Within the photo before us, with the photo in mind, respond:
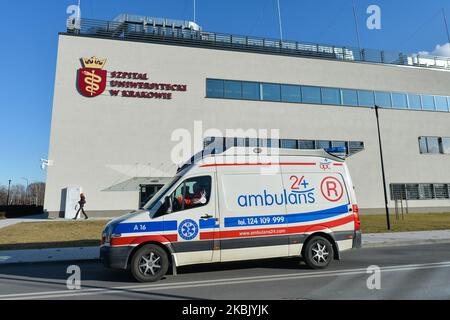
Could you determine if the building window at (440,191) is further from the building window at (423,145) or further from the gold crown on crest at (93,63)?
the gold crown on crest at (93,63)

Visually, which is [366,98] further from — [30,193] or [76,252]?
[30,193]

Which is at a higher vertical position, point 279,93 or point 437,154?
point 279,93

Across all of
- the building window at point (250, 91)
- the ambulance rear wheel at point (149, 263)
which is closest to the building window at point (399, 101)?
the building window at point (250, 91)

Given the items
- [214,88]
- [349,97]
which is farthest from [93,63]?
[349,97]

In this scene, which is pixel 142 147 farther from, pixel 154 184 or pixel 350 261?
pixel 350 261

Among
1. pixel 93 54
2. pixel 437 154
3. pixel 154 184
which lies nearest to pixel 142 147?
pixel 154 184

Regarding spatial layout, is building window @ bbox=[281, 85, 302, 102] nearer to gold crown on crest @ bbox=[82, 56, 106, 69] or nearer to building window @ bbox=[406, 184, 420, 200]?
building window @ bbox=[406, 184, 420, 200]

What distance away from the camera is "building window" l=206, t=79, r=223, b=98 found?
2786 centimetres

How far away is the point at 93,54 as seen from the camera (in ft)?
84.3

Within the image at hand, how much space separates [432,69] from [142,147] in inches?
1204

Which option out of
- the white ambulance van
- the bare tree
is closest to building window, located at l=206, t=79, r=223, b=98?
the white ambulance van

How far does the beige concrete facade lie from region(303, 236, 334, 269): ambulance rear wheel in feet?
62.2

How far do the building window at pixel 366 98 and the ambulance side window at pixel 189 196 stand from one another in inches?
1109
